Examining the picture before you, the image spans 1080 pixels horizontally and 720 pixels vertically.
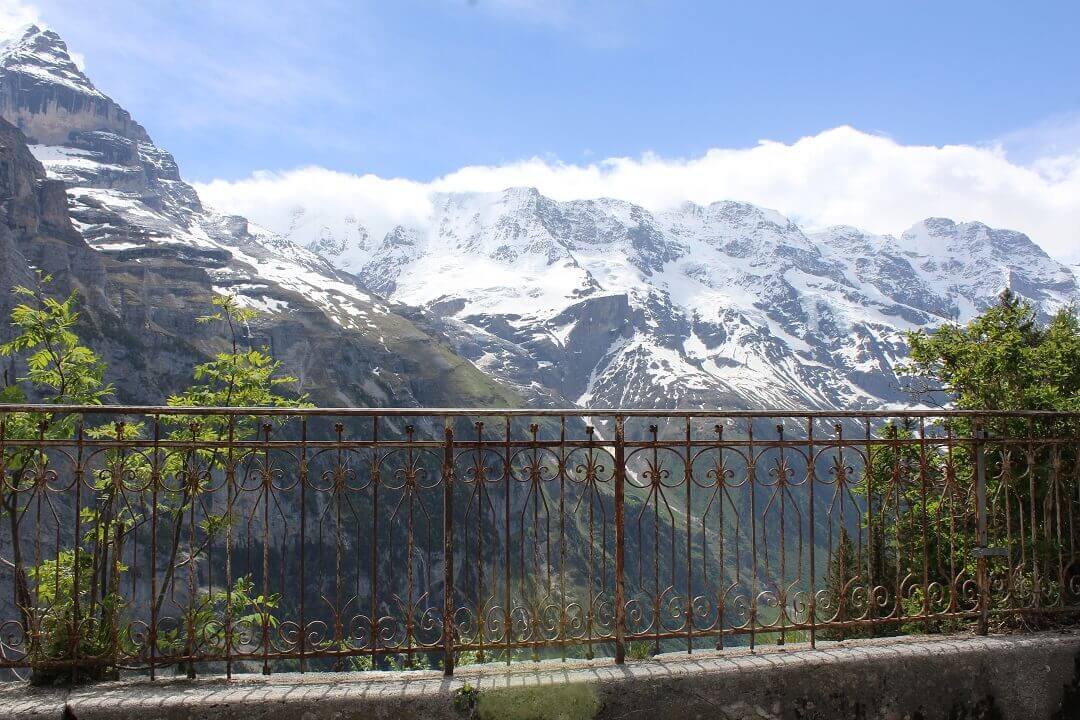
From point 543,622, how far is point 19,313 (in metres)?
5.78

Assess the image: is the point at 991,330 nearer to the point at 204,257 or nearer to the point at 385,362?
the point at 385,362

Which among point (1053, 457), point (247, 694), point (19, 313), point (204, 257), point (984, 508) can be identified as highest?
point (204, 257)

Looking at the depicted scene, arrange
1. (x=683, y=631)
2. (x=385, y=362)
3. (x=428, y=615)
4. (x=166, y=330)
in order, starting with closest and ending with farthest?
(x=428, y=615)
(x=683, y=631)
(x=166, y=330)
(x=385, y=362)

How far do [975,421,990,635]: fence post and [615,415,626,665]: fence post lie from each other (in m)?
3.21

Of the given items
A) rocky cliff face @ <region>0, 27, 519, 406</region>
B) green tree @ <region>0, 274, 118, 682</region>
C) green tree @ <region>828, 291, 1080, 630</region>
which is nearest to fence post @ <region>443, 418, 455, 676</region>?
green tree @ <region>0, 274, 118, 682</region>

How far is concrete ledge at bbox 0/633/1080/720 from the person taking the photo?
523cm

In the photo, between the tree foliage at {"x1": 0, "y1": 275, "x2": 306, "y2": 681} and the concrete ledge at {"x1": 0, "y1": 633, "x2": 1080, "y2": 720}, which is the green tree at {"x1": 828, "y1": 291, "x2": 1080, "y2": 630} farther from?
the tree foliage at {"x1": 0, "y1": 275, "x2": 306, "y2": 681}

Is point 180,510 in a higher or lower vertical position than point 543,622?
higher

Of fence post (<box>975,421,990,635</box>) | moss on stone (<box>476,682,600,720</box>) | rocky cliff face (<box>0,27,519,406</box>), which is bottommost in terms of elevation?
moss on stone (<box>476,682,600,720</box>)

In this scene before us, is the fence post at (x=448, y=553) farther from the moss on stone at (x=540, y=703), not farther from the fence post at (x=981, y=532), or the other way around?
the fence post at (x=981, y=532)

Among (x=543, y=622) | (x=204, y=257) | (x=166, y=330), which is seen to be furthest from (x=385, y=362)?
(x=543, y=622)

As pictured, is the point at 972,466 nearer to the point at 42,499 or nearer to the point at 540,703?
the point at 540,703

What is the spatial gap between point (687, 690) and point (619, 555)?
1045 mm

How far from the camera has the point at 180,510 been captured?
21.8 feet
